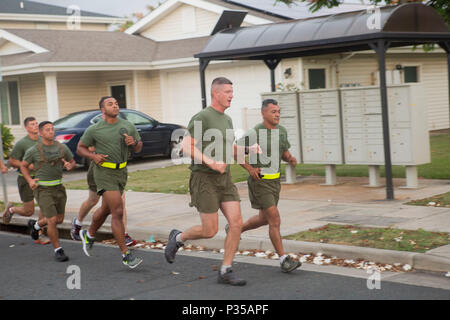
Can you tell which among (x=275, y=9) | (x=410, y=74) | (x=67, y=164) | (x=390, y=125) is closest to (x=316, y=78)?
(x=275, y=9)

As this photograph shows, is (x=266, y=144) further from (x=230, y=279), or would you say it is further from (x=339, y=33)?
(x=339, y=33)

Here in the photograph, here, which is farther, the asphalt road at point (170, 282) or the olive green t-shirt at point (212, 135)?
the olive green t-shirt at point (212, 135)

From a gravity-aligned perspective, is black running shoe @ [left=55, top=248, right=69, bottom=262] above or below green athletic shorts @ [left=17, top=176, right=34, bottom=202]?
below

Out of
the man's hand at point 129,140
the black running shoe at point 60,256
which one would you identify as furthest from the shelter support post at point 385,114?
the black running shoe at point 60,256

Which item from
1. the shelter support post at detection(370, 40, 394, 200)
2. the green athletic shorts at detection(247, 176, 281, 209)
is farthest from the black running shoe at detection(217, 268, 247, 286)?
the shelter support post at detection(370, 40, 394, 200)

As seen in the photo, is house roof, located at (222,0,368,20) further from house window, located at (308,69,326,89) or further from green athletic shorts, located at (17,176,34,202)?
green athletic shorts, located at (17,176,34,202)

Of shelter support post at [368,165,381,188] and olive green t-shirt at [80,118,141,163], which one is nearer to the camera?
olive green t-shirt at [80,118,141,163]

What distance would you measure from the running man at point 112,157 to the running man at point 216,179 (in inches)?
45.4

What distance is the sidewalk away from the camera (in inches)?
292

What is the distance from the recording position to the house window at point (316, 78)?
2072cm

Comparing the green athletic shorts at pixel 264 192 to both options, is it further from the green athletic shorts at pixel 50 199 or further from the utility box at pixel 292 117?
the utility box at pixel 292 117

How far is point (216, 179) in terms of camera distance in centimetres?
663

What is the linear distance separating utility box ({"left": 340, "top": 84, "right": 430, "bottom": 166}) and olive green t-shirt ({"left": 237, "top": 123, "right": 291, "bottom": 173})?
15.9 feet
